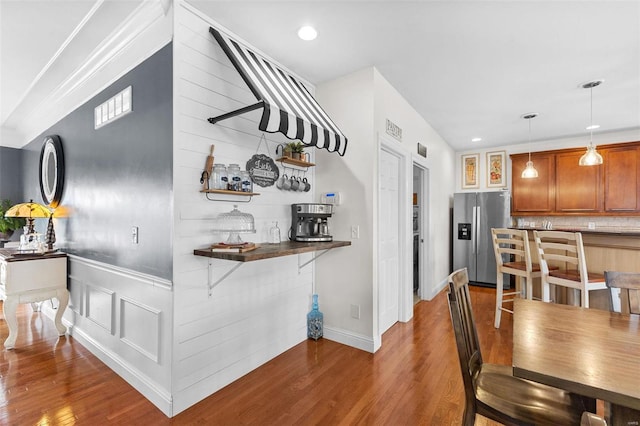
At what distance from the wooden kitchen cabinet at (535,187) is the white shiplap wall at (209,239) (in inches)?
201

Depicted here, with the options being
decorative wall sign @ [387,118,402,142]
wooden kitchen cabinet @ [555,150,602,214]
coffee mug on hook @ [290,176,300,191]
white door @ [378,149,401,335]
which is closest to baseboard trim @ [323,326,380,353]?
white door @ [378,149,401,335]

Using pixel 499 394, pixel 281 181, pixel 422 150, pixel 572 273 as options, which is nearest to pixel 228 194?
pixel 281 181

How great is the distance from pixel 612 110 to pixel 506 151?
1.94m

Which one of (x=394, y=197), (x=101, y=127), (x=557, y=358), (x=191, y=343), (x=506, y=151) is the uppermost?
(x=506, y=151)

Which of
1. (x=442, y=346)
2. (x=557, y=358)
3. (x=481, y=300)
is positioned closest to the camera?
(x=557, y=358)

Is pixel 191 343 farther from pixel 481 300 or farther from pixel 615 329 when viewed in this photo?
pixel 481 300

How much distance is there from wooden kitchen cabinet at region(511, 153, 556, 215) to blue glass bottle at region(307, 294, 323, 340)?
469cm

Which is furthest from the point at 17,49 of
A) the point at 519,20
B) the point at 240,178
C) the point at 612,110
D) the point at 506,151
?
the point at 506,151

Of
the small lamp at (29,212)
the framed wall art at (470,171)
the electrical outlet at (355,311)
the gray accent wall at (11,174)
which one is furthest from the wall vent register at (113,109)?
the framed wall art at (470,171)

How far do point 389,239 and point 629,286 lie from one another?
2.06 metres

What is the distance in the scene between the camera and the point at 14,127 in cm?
482

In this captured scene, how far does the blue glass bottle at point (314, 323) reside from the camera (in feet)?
10.1

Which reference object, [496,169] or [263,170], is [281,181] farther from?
[496,169]

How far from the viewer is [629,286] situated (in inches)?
64.1
